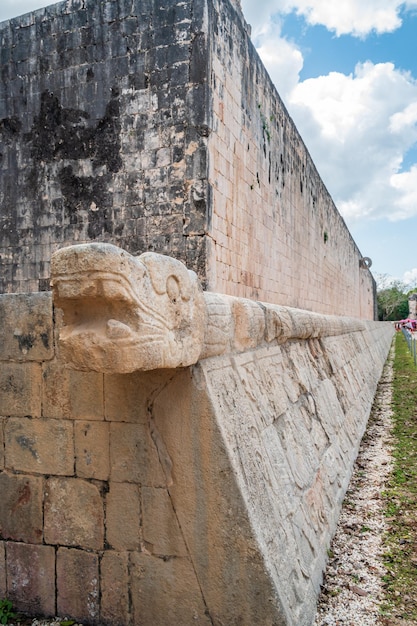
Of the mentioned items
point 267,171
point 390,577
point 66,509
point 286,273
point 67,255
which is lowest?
point 390,577

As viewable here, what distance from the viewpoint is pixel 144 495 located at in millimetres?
2166

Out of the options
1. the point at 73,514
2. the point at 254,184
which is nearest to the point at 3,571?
the point at 73,514

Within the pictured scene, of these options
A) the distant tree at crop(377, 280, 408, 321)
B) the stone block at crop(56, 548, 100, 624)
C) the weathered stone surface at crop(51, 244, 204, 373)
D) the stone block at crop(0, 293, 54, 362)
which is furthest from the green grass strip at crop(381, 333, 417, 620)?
the distant tree at crop(377, 280, 408, 321)

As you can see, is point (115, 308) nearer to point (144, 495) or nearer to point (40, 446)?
point (144, 495)

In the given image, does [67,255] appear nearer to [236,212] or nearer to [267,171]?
[236,212]

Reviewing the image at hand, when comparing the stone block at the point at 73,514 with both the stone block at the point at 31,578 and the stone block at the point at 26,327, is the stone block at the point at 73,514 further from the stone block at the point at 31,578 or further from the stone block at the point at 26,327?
the stone block at the point at 26,327

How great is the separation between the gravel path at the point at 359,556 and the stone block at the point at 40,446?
1336mm

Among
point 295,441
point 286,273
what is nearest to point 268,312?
point 295,441

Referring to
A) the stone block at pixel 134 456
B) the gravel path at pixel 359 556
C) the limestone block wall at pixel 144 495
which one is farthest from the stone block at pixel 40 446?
the gravel path at pixel 359 556

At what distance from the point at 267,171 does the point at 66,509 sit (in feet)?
22.4

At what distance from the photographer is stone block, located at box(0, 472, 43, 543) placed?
238 centimetres

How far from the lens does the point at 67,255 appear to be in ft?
5.34

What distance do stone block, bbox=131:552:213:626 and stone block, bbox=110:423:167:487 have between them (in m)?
0.32

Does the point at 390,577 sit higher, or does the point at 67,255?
the point at 67,255
